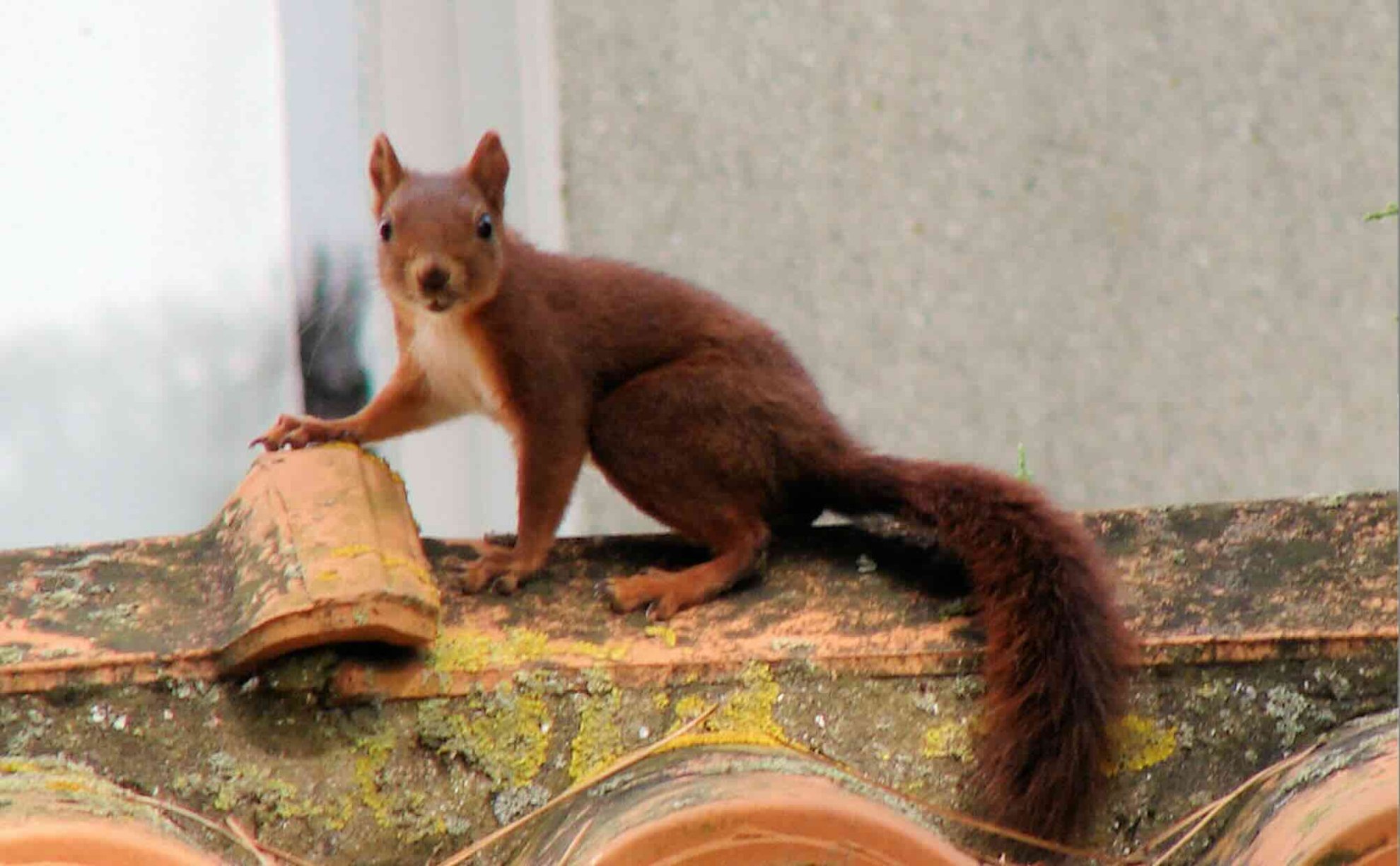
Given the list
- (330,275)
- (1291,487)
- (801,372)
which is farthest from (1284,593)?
(1291,487)

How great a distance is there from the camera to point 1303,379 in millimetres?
4148

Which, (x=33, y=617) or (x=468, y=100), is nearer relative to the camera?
(x=33, y=617)

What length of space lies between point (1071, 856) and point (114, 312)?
228 cm

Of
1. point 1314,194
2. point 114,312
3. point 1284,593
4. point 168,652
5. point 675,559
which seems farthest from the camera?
point 1314,194

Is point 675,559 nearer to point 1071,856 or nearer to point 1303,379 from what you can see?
point 1071,856

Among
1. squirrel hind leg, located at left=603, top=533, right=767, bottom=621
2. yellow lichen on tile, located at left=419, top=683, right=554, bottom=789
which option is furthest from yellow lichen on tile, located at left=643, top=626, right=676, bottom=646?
yellow lichen on tile, located at left=419, top=683, right=554, bottom=789

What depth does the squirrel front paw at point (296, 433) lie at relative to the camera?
2.10 meters

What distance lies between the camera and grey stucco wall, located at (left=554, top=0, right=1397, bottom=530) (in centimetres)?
390

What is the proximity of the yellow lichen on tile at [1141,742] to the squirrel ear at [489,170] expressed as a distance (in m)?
1.18

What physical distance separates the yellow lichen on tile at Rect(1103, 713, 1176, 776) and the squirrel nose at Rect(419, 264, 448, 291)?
109cm

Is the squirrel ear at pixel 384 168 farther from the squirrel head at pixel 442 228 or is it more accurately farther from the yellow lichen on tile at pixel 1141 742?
the yellow lichen on tile at pixel 1141 742

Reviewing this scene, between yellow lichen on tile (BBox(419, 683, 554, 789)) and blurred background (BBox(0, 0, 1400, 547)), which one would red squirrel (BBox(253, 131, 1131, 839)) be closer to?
yellow lichen on tile (BBox(419, 683, 554, 789))

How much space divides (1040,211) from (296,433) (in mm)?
2489

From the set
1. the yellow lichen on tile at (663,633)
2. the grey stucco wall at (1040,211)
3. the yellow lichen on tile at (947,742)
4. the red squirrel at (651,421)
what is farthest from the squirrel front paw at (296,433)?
the grey stucco wall at (1040,211)
